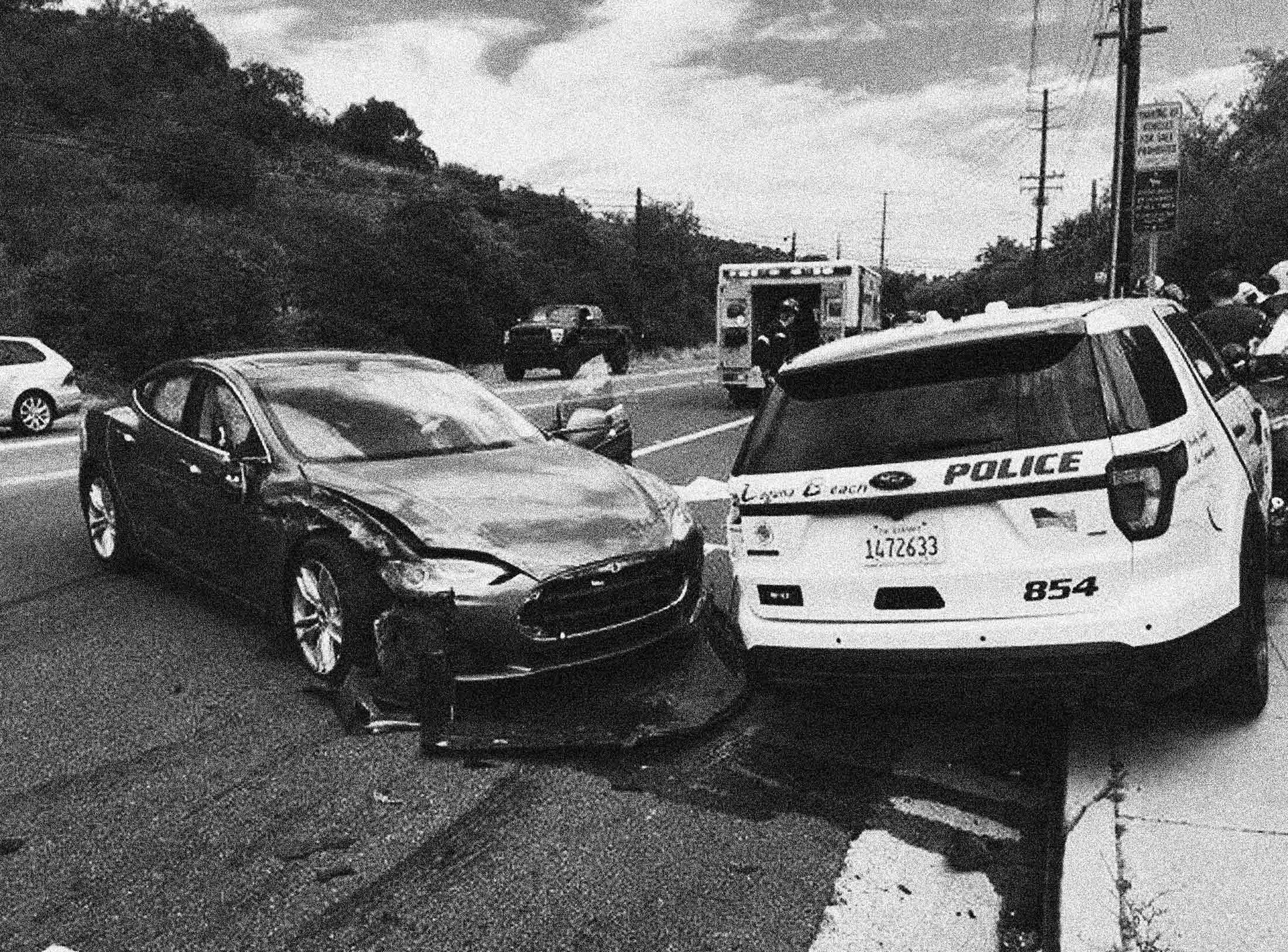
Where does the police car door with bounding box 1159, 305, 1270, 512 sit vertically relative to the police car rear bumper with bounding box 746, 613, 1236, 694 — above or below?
above

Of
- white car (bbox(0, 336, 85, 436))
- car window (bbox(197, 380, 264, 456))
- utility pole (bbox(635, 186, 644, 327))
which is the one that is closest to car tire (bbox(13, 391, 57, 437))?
white car (bbox(0, 336, 85, 436))

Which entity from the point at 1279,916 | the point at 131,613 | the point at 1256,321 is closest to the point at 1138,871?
the point at 1279,916

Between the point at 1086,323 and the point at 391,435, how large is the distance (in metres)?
3.41

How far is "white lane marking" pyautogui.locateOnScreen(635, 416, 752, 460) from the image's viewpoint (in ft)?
46.2

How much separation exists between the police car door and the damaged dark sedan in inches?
89.2

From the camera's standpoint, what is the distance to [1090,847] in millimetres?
3287

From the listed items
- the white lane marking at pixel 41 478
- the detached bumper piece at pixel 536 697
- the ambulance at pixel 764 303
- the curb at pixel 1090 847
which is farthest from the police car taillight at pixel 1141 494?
the ambulance at pixel 764 303

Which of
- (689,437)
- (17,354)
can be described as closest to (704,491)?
(689,437)

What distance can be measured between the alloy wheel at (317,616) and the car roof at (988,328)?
2220mm

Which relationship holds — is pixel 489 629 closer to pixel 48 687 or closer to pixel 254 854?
pixel 254 854

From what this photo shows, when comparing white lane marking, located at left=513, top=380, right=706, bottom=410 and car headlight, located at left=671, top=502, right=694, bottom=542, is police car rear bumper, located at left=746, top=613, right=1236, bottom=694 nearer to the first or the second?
car headlight, located at left=671, top=502, right=694, bottom=542

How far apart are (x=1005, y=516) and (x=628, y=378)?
26601 millimetres

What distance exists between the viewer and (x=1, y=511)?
958 cm

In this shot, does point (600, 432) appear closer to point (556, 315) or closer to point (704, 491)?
point (704, 491)
